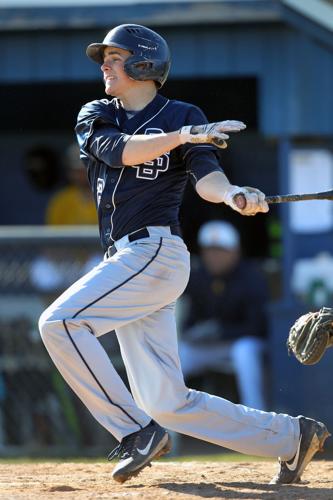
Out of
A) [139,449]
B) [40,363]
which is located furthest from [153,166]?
[40,363]

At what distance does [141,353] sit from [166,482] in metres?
0.65

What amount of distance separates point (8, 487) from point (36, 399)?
3.88 m

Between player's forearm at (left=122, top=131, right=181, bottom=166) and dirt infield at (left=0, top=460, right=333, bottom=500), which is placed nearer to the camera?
player's forearm at (left=122, top=131, right=181, bottom=166)

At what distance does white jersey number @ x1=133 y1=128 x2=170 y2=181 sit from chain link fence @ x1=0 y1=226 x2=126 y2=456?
406cm

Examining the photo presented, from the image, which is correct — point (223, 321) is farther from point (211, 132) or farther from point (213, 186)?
point (211, 132)

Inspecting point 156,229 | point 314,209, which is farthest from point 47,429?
point 156,229

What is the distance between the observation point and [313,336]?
16.2 feet

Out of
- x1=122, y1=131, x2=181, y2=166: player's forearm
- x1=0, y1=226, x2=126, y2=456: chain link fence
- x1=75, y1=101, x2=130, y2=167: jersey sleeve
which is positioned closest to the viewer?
x1=122, y1=131, x2=181, y2=166: player's forearm

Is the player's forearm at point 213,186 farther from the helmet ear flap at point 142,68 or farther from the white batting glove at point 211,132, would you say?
the helmet ear flap at point 142,68

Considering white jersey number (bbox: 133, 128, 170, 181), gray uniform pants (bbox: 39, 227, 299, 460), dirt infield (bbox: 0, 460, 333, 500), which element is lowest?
dirt infield (bbox: 0, 460, 333, 500)

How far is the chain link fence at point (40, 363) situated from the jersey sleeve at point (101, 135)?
391 cm

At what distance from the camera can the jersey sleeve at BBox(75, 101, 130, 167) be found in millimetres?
4672

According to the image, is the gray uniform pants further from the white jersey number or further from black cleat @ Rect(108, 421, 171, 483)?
the white jersey number

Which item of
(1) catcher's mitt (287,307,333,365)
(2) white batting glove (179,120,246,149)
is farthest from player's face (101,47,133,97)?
(1) catcher's mitt (287,307,333,365)
